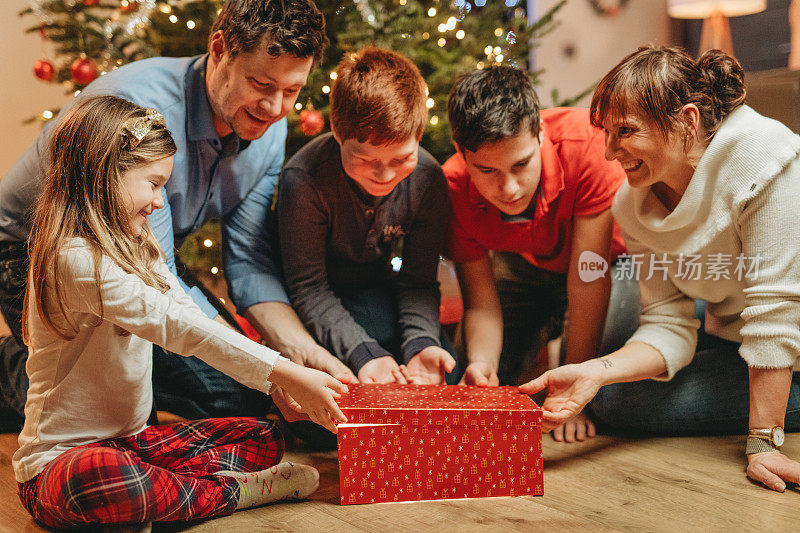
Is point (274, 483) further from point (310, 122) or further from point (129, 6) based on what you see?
point (129, 6)

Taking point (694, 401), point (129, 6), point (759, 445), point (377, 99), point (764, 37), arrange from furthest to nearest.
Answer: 1. point (764, 37)
2. point (129, 6)
3. point (694, 401)
4. point (377, 99)
5. point (759, 445)

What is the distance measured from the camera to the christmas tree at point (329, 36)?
6.25ft

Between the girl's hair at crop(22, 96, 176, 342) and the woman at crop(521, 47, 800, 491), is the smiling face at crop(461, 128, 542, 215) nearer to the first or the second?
the woman at crop(521, 47, 800, 491)

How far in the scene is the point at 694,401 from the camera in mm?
1411

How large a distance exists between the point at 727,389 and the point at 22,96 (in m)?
2.76

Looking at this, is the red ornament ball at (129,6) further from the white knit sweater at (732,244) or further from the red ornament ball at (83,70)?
the white knit sweater at (732,244)

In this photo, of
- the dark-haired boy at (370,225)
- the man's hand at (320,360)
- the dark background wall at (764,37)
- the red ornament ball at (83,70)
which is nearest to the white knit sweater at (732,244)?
the dark-haired boy at (370,225)

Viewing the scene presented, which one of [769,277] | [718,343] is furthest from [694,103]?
[718,343]

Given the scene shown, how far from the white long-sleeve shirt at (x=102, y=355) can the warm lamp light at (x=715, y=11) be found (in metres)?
2.89

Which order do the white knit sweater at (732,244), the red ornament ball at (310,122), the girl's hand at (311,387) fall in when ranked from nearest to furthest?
the girl's hand at (311,387) < the white knit sweater at (732,244) < the red ornament ball at (310,122)

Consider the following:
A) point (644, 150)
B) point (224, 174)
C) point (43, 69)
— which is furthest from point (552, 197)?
point (43, 69)

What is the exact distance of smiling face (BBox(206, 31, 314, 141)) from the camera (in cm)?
130

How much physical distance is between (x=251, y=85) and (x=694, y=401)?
1.11 metres

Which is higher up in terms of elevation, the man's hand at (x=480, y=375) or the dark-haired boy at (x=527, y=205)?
the dark-haired boy at (x=527, y=205)
